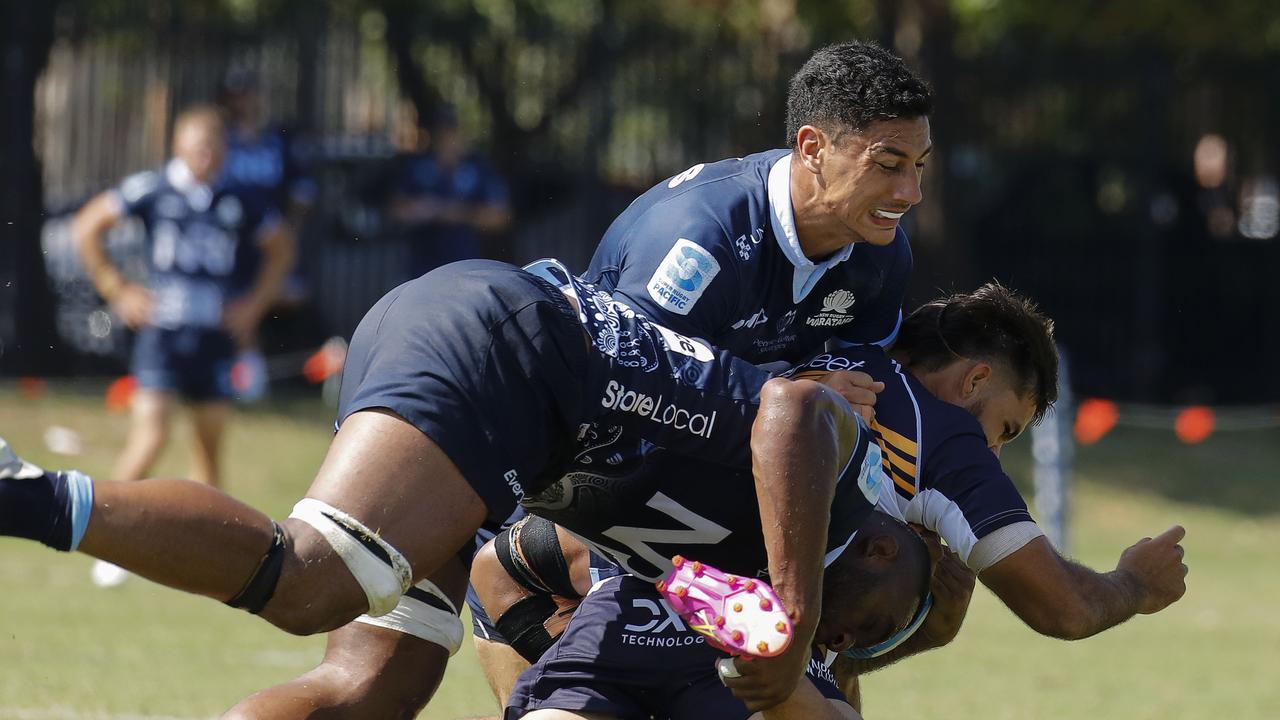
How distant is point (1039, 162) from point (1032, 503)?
4243 millimetres

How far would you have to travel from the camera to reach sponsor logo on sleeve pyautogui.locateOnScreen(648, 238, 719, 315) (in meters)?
4.67

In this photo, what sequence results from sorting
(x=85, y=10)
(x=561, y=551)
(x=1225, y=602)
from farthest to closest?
1. (x=85, y=10)
2. (x=1225, y=602)
3. (x=561, y=551)

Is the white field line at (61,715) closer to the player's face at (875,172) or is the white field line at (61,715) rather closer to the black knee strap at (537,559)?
the black knee strap at (537,559)

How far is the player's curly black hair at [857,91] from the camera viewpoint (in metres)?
4.98

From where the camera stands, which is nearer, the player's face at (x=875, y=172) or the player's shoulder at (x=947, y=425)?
the player's shoulder at (x=947, y=425)

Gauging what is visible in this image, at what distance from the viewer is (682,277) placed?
4684 mm

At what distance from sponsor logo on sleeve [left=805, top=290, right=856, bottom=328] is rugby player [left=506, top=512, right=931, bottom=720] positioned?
88 centimetres

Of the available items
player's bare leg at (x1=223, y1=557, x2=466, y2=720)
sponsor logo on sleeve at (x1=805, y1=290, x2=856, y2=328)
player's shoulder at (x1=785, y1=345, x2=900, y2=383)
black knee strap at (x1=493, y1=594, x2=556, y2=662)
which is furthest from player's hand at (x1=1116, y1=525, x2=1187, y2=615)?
player's bare leg at (x1=223, y1=557, x2=466, y2=720)

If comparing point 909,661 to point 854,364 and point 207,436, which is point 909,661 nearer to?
point 854,364

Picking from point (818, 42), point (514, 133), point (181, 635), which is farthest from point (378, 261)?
point (181, 635)

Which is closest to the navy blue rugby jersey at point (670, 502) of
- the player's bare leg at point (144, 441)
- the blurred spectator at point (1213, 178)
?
the player's bare leg at point (144, 441)

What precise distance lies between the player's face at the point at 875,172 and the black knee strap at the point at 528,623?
1340mm

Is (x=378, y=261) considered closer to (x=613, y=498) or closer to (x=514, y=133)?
(x=514, y=133)

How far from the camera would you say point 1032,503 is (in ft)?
43.1
